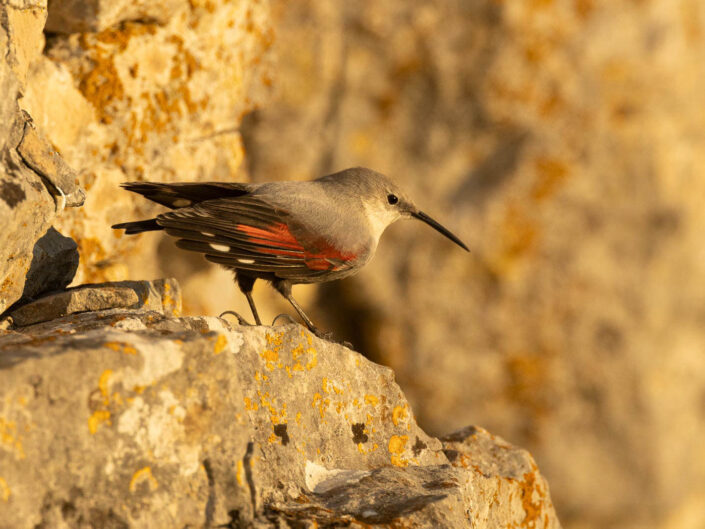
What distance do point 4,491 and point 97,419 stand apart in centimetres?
35

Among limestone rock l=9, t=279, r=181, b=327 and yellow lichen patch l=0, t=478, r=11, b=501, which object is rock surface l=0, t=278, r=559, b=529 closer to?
yellow lichen patch l=0, t=478, r=11, b=501

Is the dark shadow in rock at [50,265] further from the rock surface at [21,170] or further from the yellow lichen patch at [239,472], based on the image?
the yellow lichen patch at [239,472]

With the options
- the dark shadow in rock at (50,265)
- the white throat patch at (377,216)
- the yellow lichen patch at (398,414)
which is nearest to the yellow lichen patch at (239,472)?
the yellow lichen patch at (398,414)

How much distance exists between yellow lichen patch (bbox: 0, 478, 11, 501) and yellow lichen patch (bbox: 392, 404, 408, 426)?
2.37m

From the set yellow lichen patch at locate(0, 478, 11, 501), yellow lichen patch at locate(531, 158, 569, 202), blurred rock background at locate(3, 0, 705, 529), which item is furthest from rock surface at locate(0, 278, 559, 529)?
yellow lichen patch at locate(531, 158, 569, 202)

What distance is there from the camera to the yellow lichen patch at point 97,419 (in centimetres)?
278

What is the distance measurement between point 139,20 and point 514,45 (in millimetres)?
3548

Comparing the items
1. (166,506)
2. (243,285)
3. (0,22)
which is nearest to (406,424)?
(243,285)

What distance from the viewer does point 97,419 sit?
2793 millimetres

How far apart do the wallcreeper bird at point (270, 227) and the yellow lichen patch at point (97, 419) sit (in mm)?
2211

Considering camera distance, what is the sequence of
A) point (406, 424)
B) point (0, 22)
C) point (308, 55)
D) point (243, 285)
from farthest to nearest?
point (308, 55), point (243, 285), point (406, 424), point (0, 22)

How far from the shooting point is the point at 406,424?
15.4ft

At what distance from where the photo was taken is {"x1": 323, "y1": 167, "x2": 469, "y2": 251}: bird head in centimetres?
580

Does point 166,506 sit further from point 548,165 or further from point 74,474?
point 548,165
